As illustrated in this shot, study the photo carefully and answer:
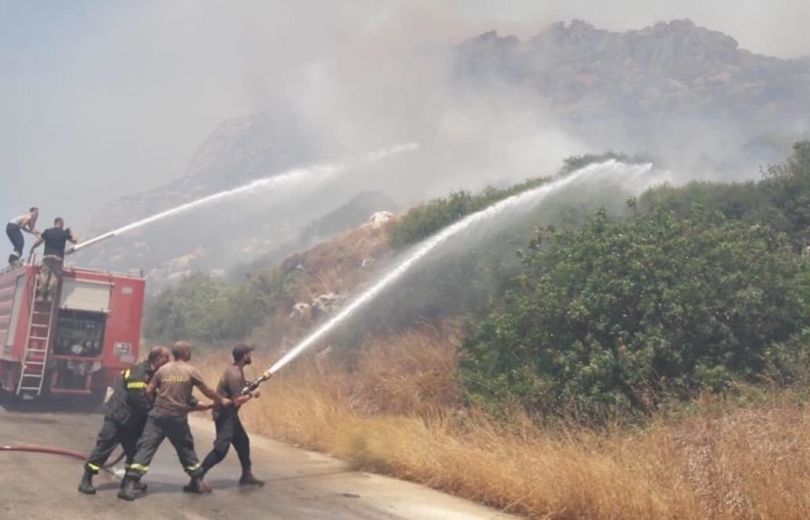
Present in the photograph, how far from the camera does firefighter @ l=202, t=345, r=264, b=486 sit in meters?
9.48

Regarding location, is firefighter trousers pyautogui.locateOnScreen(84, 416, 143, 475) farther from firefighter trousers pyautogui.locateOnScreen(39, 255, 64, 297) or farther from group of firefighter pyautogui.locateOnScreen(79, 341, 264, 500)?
firefighter trousers pyautogui.locateOnScreen(39, 255, 64, 297)

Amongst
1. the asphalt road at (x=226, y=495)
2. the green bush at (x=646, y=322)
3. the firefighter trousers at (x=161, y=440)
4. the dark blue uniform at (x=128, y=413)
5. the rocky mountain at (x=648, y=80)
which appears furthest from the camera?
the rocky mountain at (x=648, y=80)

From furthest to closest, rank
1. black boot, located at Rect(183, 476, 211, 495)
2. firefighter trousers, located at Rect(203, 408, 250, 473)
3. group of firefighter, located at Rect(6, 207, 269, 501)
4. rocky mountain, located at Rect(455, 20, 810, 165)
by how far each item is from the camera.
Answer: rocky mountain, located at Rect(455, 20, 810, 165) → firefighter trousers, located at Rect(203, 408, 250, 473) → black boot, located at Rect(183, 476, 211, 495) → group of firefighter, located at Rect(6, 207, 269, 501)

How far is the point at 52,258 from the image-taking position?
16078 mm

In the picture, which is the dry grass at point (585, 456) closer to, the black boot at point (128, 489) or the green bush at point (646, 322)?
the green bush at point (646, 322)

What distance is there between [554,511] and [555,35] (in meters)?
185

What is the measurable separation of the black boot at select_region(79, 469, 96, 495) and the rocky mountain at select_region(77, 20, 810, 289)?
6118 cm

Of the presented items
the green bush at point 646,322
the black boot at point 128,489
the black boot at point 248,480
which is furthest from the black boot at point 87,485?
the green bush at point 646,322

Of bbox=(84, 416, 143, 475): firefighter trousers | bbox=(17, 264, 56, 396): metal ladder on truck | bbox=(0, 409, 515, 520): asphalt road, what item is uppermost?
bbox=(17, 264, 56, 396): metal ladder on truck

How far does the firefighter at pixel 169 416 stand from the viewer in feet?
27.9

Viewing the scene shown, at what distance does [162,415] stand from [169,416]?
0.23ft

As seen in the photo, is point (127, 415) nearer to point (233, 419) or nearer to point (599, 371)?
point (233, 419)

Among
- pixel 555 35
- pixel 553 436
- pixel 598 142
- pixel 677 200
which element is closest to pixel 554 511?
pixel 553 436

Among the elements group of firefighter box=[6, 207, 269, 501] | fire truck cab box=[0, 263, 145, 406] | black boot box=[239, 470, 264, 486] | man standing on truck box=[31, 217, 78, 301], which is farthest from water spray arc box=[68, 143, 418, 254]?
black boot box=[239, 470, 264, 486]
